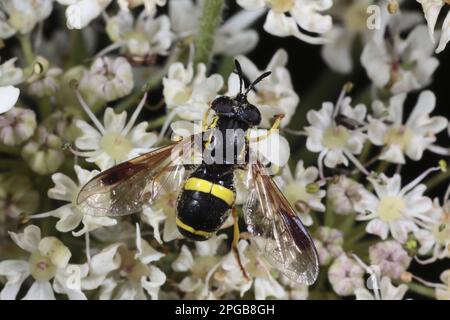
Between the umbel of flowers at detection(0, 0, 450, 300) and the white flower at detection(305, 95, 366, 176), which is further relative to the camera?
the white flower at detection(305, 95, 366, 176)

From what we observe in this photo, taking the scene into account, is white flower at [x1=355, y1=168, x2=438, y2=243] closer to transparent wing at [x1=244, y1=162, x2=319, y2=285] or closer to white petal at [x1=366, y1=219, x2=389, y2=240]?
white petal at [x1=366, y1=219, x2=389, y2=240]

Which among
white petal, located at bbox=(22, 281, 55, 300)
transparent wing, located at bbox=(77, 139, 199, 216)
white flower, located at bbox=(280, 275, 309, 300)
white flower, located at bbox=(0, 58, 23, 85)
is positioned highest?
white flower, located at bbox=(0, 58, 23, 85)

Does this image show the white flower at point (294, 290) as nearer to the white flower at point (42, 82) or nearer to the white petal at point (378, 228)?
the white petal at point (378, 228)

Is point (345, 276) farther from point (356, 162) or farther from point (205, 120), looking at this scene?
point (205, 120)

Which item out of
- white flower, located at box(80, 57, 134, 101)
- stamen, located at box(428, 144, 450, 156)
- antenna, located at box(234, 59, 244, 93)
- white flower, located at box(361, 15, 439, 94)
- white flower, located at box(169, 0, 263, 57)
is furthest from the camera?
white flower, located at box(169, 0, 263, 57)

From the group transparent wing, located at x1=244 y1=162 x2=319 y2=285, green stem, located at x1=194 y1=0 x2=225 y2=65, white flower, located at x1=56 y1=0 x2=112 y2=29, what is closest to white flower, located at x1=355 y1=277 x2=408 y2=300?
transparent wing, located at x1=244 y1=162 x2=319 y2=285
